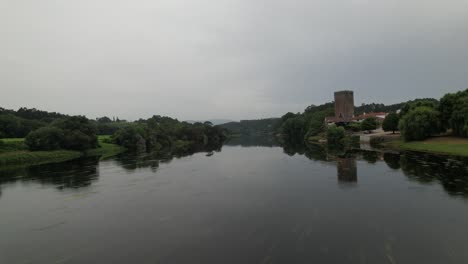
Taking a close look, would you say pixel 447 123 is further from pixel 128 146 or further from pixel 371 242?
pixel 128 146

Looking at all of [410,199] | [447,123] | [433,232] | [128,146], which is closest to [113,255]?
[433,232]

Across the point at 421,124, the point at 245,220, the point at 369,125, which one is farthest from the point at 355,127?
the point at 245,220

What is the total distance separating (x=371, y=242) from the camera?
12.6 m

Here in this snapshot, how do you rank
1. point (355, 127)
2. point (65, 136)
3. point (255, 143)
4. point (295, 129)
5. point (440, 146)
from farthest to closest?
point (295, 129)
point (255, 143)
point (355, 127)
point (65, 136)
point (440, 146)

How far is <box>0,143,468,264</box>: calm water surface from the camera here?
39.6ft

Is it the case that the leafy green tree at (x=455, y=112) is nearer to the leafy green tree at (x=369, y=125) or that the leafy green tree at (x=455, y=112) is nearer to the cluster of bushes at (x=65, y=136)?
the leafy green tree at (x=369, y=125)

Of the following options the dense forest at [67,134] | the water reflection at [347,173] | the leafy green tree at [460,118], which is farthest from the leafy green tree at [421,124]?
the dense forest at [67,134]

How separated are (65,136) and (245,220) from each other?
2518 inches

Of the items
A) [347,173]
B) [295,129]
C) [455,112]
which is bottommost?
[347,173]

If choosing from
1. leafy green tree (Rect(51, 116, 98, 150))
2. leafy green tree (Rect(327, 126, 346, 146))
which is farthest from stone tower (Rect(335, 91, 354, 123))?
leafy green tree (Rect(51, 116, 98, 150))

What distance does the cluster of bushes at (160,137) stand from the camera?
86.1 metres

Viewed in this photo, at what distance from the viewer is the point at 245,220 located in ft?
53.6

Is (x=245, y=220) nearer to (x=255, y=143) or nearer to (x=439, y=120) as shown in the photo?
(x=439, y=120)

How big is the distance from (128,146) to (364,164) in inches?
2794
